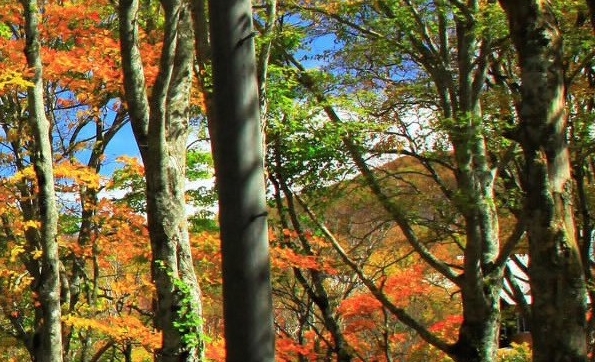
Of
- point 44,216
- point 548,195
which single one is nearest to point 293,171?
point 44,216

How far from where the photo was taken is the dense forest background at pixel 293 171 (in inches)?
140

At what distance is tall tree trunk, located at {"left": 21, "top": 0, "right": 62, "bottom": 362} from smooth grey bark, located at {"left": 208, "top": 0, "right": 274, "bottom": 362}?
20.9 feet

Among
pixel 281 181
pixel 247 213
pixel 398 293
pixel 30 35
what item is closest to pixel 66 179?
pixel 281 181

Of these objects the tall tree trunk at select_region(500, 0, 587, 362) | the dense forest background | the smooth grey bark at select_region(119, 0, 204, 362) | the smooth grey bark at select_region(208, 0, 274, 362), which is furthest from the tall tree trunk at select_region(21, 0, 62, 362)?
the smooth grey bark at select_region(208, 0, 274, 362)

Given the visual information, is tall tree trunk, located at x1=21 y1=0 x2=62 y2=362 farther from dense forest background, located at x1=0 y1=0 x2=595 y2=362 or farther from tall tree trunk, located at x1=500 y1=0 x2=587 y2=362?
tall tree trunk, located at x1=500 y1=0 x2=587 y2=362

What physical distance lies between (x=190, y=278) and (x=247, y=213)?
4492 mm

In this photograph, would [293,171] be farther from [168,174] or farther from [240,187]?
[240,187]

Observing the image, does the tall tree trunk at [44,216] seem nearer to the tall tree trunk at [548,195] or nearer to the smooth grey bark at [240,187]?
the tall tree trunk at [548,195]

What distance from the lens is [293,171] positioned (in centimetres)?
1116

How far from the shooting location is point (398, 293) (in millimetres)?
14734

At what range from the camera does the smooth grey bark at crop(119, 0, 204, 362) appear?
6.09m

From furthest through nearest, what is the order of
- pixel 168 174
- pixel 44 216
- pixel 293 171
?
pixel 293 171
pixel 44 216
pixel 168 174

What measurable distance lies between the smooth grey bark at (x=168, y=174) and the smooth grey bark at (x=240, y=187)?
166 inches

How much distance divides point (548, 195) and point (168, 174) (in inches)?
146
